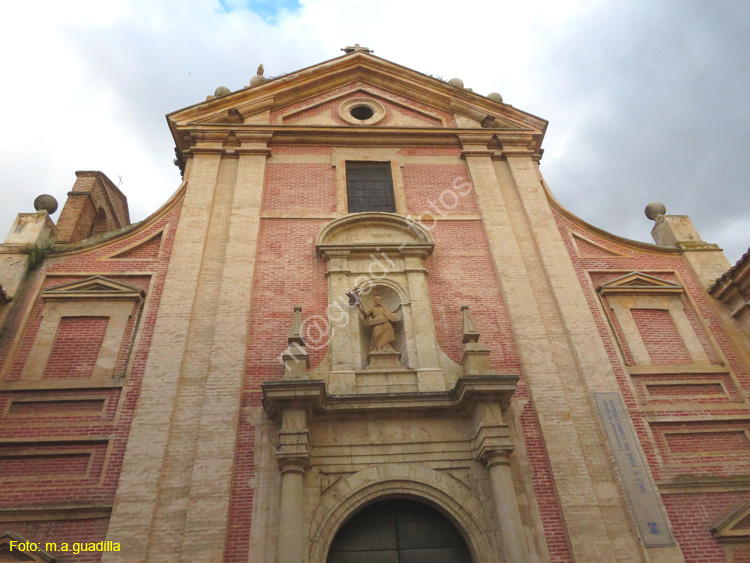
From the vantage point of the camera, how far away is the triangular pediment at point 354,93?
510 inches

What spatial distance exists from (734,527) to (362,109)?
11.2m

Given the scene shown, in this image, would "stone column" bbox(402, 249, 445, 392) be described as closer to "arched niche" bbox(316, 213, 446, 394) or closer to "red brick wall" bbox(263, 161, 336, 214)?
"arched niche" bbox(316, 213, 446, 394)

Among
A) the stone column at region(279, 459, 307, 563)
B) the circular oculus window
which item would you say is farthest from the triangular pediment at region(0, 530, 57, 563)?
the circular oculus window

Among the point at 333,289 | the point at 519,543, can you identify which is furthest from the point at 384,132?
the point at 519,543

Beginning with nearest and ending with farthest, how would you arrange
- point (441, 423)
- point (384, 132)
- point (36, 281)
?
1. point (441, 423)
2. point (36, 281)
3. point (384, 132)

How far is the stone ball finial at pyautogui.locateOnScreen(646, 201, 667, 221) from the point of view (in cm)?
1217

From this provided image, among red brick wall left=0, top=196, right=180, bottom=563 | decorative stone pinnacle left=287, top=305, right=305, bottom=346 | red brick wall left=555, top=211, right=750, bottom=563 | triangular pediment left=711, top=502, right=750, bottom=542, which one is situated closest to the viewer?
red brick wall left=0, top=196, right=180, bottom=563

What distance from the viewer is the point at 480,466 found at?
26.4ft

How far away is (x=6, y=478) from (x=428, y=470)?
19.4ft

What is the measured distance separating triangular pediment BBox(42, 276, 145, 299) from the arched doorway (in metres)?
5.32

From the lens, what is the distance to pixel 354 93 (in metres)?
14.1

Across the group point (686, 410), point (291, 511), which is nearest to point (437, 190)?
point (686, 410)

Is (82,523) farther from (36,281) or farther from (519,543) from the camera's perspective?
(519,543)

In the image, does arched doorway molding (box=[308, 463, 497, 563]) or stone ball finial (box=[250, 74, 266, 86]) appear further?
stone ball finial (box=[250, 74, 266, 86])
